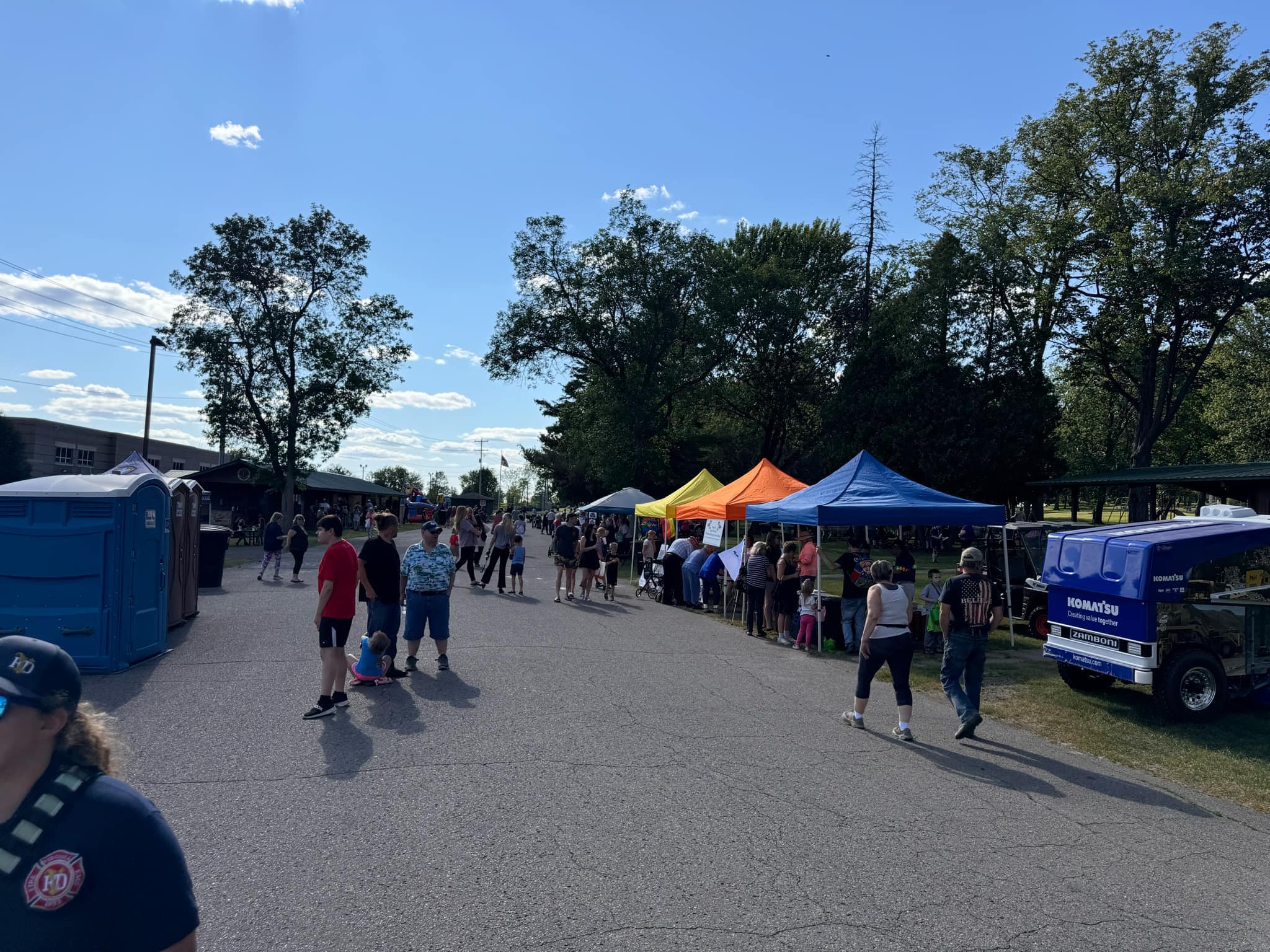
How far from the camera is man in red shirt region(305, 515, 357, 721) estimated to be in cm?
745

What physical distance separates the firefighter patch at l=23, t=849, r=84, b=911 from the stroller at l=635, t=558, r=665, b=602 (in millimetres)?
17658

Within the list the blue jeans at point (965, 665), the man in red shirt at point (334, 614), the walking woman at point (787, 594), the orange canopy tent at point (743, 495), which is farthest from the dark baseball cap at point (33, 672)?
the orange canopy tent at point (743, 495)

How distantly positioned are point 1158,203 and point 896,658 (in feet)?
83.6

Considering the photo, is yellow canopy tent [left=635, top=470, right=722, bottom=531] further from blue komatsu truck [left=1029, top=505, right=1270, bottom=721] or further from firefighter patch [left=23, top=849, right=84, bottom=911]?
firefighter patch [left=23, top=849, right=84, bottom=911]

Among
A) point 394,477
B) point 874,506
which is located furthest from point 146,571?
point 394,477

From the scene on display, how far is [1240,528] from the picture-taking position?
902 cm

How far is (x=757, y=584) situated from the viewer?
14477 mm

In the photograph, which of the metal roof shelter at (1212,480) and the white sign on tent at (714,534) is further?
the metal roof shelter at (1212,480)

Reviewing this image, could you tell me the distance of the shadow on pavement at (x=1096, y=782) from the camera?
20.2 ft

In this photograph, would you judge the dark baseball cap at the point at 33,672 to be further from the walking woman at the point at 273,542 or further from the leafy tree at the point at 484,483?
the leafy tree at the point at 484,483

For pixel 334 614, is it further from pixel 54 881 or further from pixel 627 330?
pixel 627 330

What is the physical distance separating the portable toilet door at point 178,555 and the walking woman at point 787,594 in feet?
30.4

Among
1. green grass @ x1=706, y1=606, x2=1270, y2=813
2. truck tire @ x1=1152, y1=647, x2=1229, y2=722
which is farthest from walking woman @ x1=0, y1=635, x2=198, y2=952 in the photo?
truck tire @ x1=1152, y1=647, x2=1229, y2=722

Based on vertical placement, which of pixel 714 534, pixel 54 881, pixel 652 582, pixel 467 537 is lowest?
pixel 652 582
